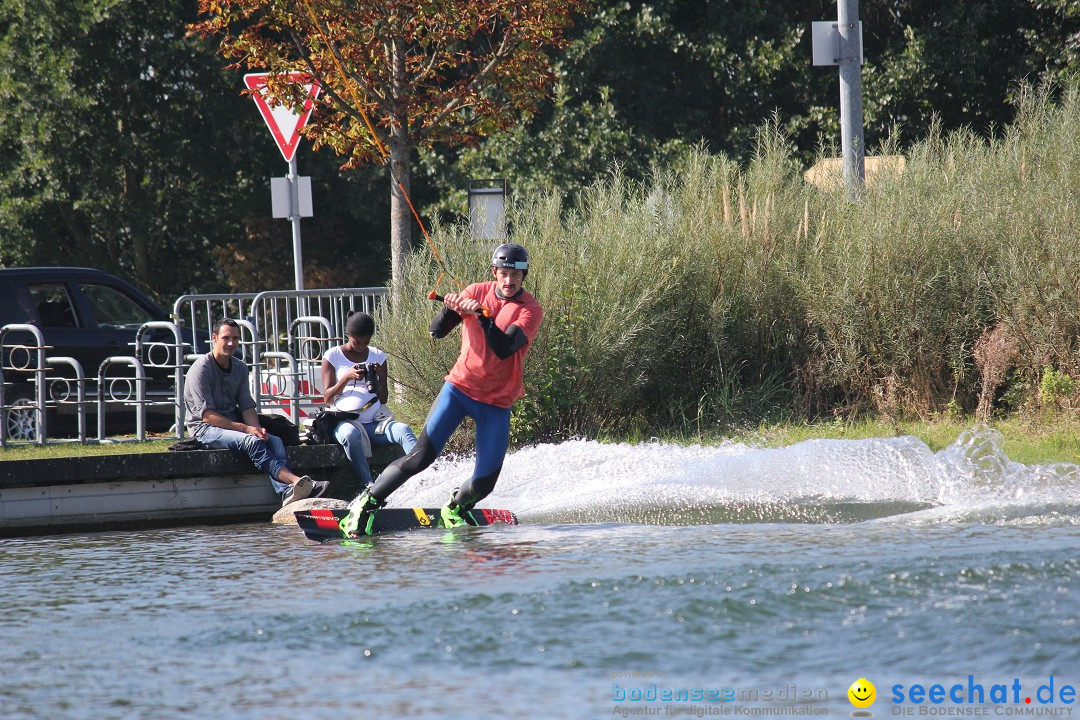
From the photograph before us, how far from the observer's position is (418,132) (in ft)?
43.1

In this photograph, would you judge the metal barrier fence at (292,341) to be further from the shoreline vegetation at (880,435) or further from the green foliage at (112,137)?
the green foliage at (112,137)

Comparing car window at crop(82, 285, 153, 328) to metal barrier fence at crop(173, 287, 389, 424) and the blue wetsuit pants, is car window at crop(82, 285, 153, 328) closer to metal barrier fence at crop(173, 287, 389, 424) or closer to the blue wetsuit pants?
metal barrier fence at crop(173, 287, 389, 424)

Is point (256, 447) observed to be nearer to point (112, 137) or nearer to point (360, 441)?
point (360, 441)

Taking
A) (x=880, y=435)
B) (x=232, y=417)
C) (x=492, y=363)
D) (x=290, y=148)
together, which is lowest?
(x=880, y=435)

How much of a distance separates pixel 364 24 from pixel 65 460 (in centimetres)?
504

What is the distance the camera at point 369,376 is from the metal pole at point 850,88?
504cm

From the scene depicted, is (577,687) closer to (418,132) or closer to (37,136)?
(418,132)

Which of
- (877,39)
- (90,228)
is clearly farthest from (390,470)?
(90,228)

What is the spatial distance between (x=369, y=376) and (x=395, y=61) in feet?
11.8

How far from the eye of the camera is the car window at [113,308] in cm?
1376

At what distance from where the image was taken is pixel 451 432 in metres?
8.78

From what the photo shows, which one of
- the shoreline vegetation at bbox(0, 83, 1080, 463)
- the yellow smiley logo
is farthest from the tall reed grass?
the yellow smiley logo

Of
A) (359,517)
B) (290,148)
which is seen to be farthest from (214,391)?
(290,148)

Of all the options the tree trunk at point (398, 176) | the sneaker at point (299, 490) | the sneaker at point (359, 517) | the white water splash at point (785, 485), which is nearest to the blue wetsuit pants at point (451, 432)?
the sneaker at point (359, 517)
